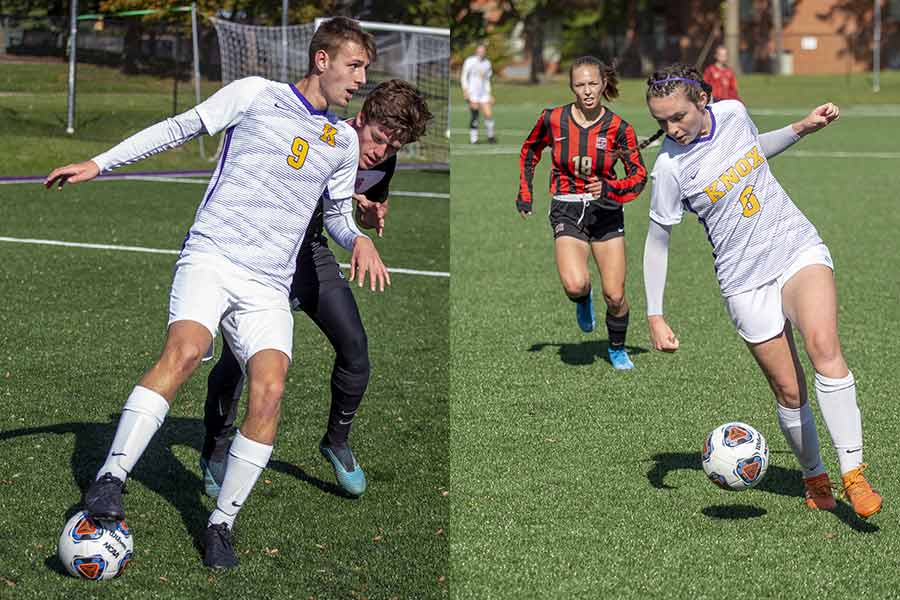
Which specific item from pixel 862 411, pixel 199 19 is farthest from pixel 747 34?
pixel 862 411

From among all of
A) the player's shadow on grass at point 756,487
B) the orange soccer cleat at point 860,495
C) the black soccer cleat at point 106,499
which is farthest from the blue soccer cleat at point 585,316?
the black soccer cleat at point 106,499

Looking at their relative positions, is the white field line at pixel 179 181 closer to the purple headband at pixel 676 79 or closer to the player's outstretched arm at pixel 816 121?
the player's outstretched arm at pixel 816 121

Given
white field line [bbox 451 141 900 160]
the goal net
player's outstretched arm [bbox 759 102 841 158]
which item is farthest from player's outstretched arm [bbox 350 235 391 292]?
white field line [bbox 451 141 900 160]

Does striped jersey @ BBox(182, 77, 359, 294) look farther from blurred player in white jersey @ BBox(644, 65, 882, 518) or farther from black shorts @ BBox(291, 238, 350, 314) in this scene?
blurred player in white jersey @ BBox(644, 65, 882, 518)

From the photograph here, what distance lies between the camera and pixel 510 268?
43.2 ft

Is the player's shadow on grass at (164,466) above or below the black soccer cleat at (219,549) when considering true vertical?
below

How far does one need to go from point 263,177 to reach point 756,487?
2.73 meters

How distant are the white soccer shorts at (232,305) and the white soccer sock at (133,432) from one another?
1.15ft

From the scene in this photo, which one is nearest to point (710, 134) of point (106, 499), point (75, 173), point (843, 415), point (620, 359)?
point (843, 415)

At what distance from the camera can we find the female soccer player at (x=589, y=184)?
8.59 metres

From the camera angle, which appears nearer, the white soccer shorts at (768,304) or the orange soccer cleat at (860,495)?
the orange soccer cleat at (860,495)

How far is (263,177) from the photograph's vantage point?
5.15 metres

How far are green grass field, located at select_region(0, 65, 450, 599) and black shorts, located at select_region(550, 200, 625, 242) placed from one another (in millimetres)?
1184

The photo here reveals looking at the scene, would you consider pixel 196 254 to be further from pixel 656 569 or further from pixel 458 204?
pixel 458 204
